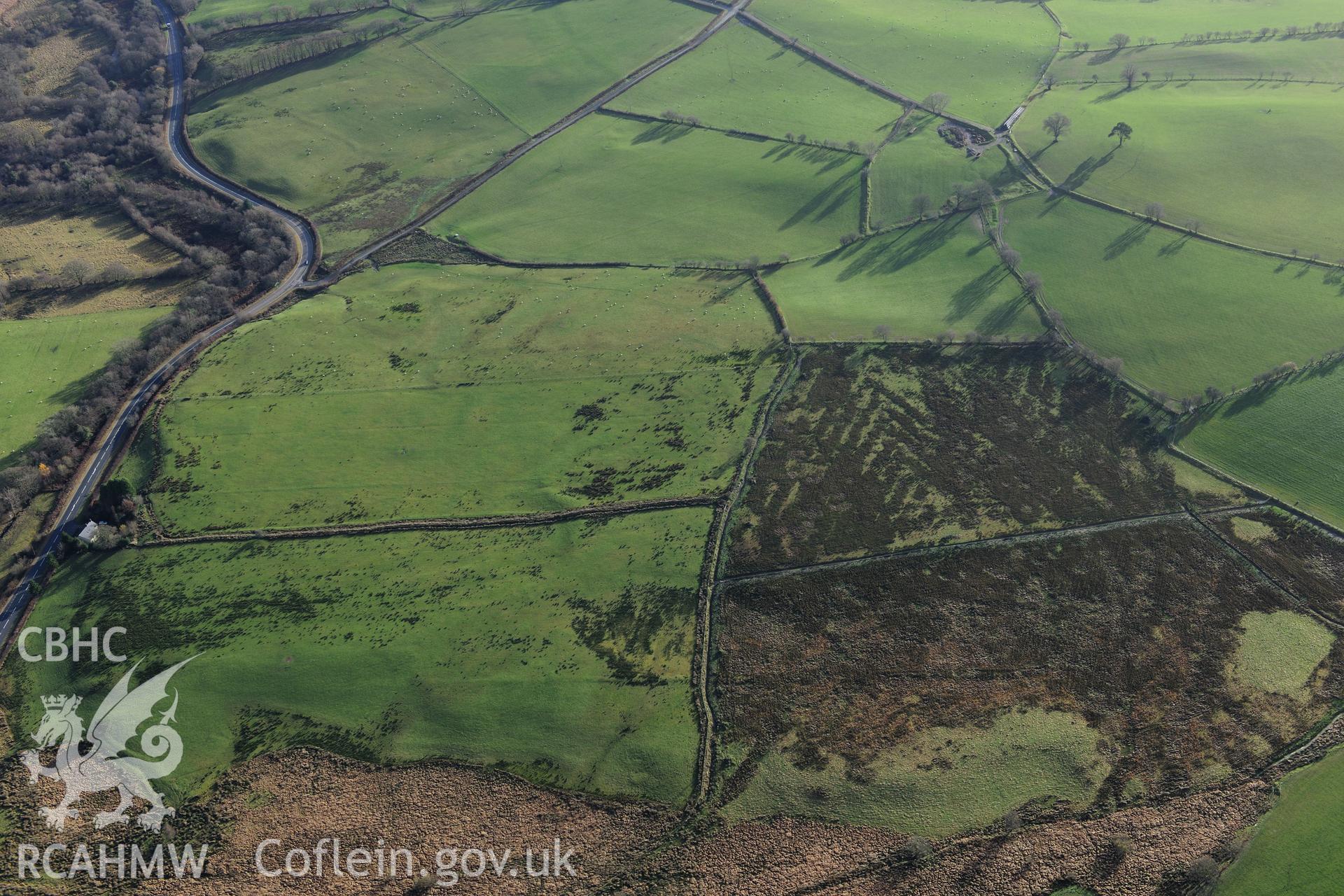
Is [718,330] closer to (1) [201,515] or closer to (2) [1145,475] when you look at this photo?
(2) [1145,475]

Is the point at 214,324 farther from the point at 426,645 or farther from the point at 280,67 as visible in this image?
the point at 280,67

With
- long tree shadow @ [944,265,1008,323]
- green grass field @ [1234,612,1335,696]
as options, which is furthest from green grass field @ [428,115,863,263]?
green grass field @ [1234,612,1335,696]

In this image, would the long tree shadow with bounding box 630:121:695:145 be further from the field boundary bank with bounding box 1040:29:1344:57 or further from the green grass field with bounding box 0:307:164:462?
the field boundary bank with bounding box 1040:29:1344:57

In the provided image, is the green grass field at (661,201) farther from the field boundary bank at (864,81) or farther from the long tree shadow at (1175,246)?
the long tree shadow at (1175,246)

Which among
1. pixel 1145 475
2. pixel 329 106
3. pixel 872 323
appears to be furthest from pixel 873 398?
pixel 329 106

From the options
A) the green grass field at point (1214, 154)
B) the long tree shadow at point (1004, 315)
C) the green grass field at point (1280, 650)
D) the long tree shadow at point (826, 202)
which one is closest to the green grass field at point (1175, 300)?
the long tree shadow at point (1004, 315)
